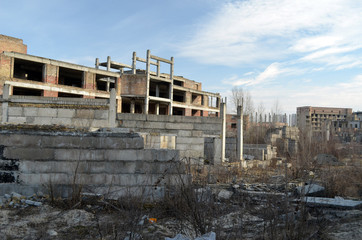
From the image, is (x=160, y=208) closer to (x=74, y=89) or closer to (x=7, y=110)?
(x=7, y=110)

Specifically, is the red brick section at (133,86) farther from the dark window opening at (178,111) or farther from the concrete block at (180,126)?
the concrete block at (180,126)

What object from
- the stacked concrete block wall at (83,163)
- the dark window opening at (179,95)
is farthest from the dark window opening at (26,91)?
the stacked concrete block wall at (83,163)

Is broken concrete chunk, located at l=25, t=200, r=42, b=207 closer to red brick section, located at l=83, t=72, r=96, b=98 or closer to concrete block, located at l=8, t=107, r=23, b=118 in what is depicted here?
concrete block, located at l=8, t=107, r=23, b=118

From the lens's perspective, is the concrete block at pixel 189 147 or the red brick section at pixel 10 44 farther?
the red brick section at pixel 10 44

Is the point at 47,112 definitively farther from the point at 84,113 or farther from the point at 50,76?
the point at 50,76

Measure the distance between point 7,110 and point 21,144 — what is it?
3.97 m

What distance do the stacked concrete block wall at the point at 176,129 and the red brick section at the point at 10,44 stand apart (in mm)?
23239

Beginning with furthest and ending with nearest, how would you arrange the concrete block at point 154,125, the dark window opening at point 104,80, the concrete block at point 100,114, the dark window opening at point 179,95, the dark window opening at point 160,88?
the dark window opening at point 179,95 → the dark window opening at point 160,88 → the dark window opening at point 104,80 → the concrete block at point 154,125 → the concrete block at point 100,114

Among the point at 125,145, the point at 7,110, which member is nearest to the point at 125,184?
the point at 125,145

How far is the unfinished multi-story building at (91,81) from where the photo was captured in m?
23.7

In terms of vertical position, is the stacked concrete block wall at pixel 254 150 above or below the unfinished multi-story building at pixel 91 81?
below

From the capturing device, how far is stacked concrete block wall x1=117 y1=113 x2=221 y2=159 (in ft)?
31.6

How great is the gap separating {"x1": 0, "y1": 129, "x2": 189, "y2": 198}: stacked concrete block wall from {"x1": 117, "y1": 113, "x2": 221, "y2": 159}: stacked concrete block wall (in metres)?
4.41

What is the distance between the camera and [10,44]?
27250 mm
